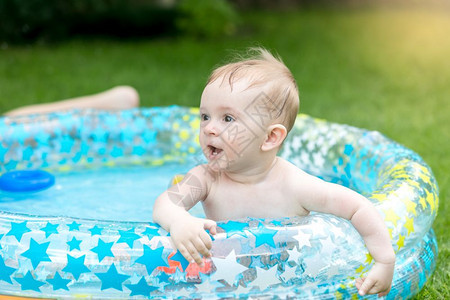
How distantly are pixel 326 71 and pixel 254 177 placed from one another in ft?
18.0

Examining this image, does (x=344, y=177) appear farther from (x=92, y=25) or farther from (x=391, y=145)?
(x=92, y=25)

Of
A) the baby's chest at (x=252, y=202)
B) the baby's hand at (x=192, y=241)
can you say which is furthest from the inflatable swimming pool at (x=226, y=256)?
the baby's chest at (x=252, y=202)

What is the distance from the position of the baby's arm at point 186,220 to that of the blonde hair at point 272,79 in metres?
0.39

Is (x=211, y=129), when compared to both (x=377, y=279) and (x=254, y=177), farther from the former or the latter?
(x=377, y=279)

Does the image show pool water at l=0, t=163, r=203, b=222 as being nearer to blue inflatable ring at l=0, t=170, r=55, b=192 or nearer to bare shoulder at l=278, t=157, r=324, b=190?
blue inflatable ring at l=0, t=170, r=55, b=192

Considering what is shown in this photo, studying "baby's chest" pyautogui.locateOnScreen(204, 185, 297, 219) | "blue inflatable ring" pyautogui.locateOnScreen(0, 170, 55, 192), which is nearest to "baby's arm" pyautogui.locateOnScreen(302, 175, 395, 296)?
"baby's chest" pyautogui.locateOnScreen(204, 185, 297, 219)

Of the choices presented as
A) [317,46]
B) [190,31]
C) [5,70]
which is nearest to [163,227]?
[5,70]

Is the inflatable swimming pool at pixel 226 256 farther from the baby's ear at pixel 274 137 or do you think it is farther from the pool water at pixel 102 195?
the pool water at pixel 102 195

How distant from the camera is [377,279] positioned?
2.14 m

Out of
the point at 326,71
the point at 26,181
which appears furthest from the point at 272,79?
the point at 326,71

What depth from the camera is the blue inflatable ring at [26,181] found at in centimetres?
350

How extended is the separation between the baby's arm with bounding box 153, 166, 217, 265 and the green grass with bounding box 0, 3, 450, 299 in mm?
1097

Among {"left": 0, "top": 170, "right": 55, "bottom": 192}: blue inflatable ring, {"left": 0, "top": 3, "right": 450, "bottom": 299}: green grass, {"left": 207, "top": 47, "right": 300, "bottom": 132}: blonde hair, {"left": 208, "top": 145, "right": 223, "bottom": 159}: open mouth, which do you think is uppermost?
{"left": 207, "top": 47, "right": 300, "bottom": 132}: blonde hair

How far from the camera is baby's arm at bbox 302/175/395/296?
215cm
